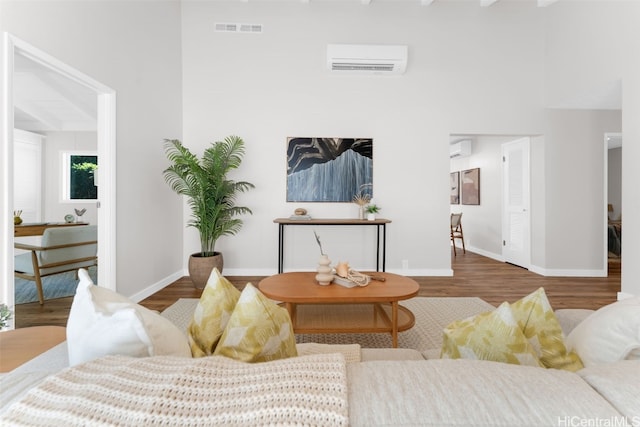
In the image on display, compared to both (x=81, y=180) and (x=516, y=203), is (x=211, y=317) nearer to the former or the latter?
(x=516, y=203)

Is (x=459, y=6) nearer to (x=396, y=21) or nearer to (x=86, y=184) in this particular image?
(x=396, y=21)

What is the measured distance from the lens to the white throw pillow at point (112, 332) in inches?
25.8

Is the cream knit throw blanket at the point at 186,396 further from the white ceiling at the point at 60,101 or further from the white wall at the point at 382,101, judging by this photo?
the white ceiling at the point at 60,101

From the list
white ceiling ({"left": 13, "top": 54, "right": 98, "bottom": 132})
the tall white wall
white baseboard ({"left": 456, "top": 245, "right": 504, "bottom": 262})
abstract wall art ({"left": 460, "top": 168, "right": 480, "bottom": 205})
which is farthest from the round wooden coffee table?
abstract wall art ({"left": 460, "top": 168, "right": 480, "bottom": 205})

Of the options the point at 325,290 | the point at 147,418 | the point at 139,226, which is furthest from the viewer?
the point at 139,226

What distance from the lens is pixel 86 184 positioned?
5629 mm

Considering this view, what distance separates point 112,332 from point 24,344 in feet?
3.01

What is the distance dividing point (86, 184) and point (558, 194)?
7856 millimetres

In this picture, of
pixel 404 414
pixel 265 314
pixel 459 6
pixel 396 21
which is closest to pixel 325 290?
pixel 265 314

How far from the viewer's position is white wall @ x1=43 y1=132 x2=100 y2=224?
555 cm

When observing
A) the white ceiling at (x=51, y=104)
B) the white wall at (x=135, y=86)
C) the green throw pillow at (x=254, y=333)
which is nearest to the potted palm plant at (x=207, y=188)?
the white wall at (x=135, y=86)

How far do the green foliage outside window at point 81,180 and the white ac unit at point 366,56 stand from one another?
15.9 ft

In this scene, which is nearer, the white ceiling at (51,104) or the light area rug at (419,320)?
the light area rug at (419,320)

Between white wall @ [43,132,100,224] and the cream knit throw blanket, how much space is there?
6.40 metres
